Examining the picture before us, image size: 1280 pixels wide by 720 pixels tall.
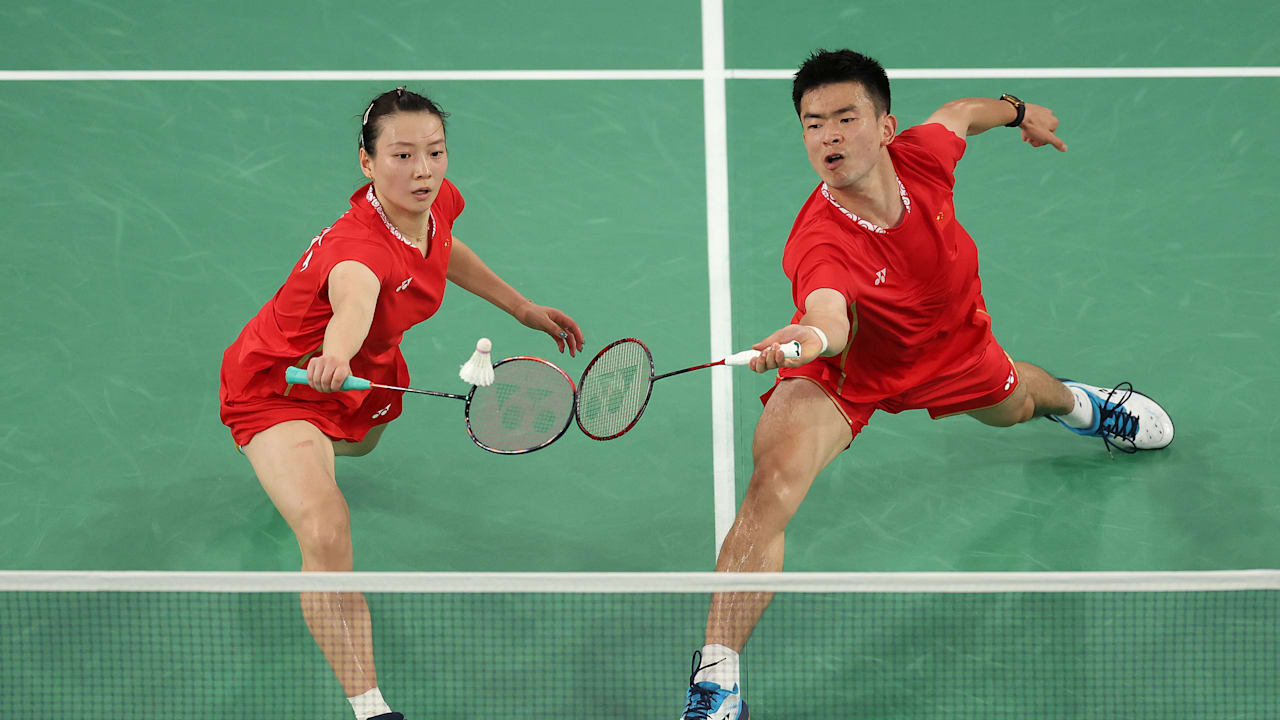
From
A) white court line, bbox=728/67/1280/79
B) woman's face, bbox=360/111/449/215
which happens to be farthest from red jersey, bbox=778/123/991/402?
white court line, bbox=728/67/1280/79

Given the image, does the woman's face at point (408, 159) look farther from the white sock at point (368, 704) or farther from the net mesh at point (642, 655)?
the white sock at point (368, 704)

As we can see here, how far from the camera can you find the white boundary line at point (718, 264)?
16.5 ft

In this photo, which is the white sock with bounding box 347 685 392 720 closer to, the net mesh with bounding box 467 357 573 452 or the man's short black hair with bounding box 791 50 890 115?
the net mesh with bounding box 467 357 573 452

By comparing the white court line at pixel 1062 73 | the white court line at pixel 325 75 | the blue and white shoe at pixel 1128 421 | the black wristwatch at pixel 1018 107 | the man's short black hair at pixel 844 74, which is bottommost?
the blue and white shoe at pixel 1128 421

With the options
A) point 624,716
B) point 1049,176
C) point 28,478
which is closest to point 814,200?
point 624,716

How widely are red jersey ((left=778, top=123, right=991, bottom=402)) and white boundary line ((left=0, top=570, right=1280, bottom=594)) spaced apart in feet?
3.27

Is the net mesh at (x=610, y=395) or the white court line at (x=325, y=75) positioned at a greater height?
the white court line at (x=325, y=75)

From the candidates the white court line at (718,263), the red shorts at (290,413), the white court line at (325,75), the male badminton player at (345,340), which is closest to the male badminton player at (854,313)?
the white court line at (718,263)

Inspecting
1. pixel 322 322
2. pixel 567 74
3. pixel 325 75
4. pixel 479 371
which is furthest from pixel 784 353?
pixel 325 75

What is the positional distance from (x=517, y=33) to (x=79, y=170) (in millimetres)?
2293

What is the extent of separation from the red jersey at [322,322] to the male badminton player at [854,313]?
3.94ft

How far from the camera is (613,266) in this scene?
5.96 m

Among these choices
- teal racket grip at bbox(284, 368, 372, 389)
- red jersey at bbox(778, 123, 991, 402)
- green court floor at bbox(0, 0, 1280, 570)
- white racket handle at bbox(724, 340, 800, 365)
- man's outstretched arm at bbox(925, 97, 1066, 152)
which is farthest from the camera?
green court floor at bbox(0, 0, 1280, 570)

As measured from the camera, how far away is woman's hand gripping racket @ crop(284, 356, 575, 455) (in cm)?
418
